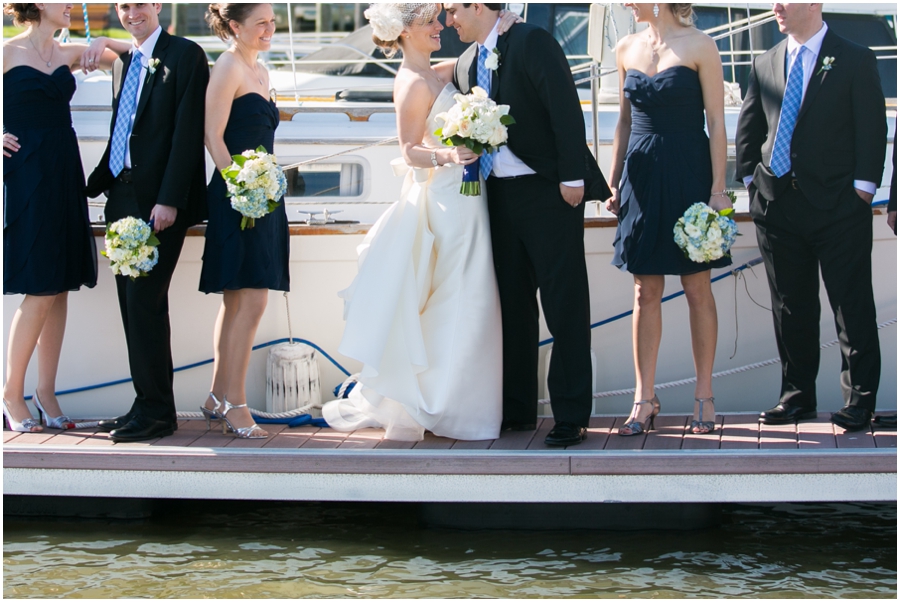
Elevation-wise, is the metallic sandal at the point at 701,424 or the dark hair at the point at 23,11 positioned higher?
the dark hair at the point at 23,11

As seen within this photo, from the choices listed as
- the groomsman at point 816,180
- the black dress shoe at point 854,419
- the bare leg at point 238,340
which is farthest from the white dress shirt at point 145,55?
the black dress shoe at point 854,419

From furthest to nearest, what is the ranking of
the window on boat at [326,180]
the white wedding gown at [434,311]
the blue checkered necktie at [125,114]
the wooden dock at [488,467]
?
1. the window on boat at [326,180]
2. the blue checkered necktie at [125,114]
3. the white wedding gown at [434,311]
4. the wooden dock at [488,467]

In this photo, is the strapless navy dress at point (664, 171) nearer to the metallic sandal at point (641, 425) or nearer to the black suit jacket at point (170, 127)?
the metallic sandal at point (641, 425)

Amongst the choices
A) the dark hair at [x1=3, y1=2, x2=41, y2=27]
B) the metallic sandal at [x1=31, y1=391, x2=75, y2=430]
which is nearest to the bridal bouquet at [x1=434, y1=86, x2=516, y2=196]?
the dark hair at [x1=3, y1=2, x2=41, y2=27]

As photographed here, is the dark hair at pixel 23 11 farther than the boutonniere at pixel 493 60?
Yes

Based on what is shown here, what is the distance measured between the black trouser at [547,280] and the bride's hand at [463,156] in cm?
25

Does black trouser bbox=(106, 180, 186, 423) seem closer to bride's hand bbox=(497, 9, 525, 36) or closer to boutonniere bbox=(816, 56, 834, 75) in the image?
bride's hand bbox=(497, 9, 525, 36)

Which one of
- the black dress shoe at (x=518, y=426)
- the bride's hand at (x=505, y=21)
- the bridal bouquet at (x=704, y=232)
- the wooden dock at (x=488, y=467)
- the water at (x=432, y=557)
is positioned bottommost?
the water at (x=432, y=557)

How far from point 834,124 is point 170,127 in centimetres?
280

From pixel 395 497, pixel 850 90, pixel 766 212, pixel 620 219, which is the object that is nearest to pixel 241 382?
pixel 395 497

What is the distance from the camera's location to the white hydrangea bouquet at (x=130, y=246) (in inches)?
173

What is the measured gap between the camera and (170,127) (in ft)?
14.8

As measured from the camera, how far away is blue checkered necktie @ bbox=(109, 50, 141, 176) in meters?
4.55

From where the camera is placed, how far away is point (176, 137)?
4.45 metres
